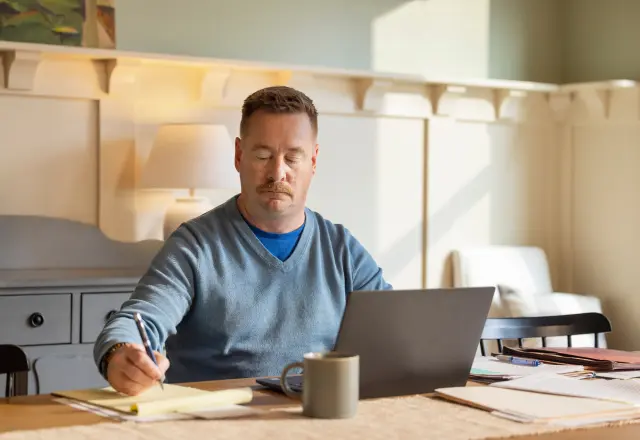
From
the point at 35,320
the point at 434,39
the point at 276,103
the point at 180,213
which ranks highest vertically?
the point at 434,39

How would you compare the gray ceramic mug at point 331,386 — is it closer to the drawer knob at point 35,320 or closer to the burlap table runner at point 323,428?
the burlap table runner at point 323,428

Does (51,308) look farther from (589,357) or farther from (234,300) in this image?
(589,357)

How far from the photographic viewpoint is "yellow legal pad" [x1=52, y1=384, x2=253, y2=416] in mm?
1647

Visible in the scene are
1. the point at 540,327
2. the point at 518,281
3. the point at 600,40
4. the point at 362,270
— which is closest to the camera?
the point at 362,270

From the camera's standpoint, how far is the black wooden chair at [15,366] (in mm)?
2023

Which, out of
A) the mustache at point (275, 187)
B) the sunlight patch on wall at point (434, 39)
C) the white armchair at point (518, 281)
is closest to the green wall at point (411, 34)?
the sunlight patch on wall at point (434, 39)

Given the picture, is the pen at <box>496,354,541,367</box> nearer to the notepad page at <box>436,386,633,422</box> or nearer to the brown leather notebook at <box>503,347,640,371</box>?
the brown leather notebook at <box>503,347,640,371</box>

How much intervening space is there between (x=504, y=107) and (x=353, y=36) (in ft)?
2.84

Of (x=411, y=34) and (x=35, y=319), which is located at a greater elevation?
(x=411, y=34)

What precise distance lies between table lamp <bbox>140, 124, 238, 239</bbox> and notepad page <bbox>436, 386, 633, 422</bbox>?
78.7 inches

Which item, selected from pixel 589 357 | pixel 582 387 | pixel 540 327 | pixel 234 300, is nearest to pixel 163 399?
pixel 234 300

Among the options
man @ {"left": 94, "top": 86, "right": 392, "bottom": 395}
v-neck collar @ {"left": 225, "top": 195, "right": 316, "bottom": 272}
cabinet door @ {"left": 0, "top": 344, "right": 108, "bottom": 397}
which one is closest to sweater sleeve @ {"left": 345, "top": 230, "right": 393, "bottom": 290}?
man @ {"left": 94, "top": 86, "right": 392, "bottom": 395}

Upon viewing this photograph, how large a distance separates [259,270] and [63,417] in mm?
718

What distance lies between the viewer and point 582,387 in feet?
6.31
